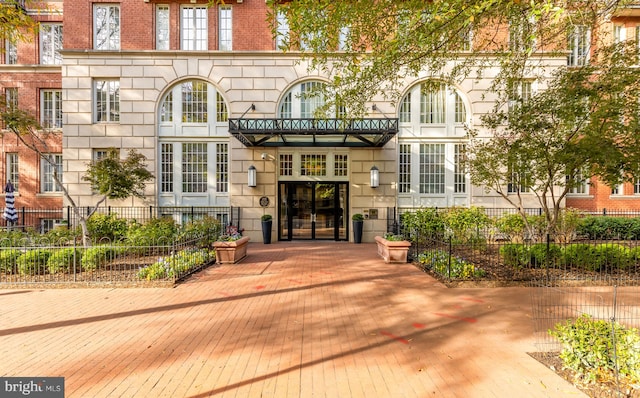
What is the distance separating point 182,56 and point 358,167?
10.8 m

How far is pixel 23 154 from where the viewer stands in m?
17.8

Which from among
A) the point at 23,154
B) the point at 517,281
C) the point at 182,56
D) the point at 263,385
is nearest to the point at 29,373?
the point at 263,385

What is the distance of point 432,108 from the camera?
15.5 m

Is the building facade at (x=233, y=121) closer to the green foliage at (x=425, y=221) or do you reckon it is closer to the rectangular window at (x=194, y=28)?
the rectangular window at (x=194, y=28)

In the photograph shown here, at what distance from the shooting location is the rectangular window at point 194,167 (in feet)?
50.6

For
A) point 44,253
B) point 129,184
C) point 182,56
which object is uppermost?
point 182,56

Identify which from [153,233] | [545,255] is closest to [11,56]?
[153,233]

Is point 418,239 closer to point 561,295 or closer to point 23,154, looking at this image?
point 561,295

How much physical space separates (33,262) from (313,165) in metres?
11.0

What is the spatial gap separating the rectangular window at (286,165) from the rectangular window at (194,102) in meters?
4.64

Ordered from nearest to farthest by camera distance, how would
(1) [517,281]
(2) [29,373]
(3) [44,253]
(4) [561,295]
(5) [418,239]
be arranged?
(2) [29,373] < (4) [561,295] < (1) [517,281] < (3) [44,253] < (5) [418,239]

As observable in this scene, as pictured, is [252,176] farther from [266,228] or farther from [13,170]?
[13,170]

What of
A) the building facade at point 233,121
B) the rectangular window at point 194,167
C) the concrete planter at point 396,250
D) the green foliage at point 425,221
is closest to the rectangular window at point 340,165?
the building facade at point 233,121

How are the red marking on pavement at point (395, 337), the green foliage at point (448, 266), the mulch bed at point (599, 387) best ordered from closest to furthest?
the mulch bed at point (599, 387), the red marking on pavement at point (395, 337), the green foliage at point (448, 266)
